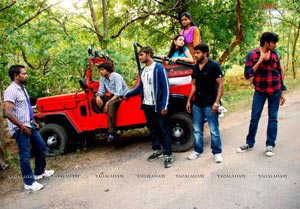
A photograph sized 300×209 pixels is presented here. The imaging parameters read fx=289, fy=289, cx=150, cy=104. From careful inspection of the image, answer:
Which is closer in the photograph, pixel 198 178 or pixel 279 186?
pixel 279 186

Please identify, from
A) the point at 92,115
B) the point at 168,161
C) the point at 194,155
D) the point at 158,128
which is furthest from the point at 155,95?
the point at 92,115

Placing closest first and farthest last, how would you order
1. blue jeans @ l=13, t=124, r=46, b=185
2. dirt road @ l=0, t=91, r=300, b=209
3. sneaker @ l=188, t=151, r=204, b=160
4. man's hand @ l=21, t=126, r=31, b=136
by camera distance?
dirt road @ l=0, t=91, r=300, b=209 < man's hand @ l=21, t=126, r=31, b=136 < blue jeans @ l=13, t=124, r=46, b=185 < sneaker @ l=188, t=151, r=204, b=160

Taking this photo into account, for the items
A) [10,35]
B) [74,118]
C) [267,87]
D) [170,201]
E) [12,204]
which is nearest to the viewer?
[170,201]

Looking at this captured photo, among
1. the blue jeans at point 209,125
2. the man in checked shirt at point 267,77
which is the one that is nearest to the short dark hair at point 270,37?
the man in checked shirt at point 267,77

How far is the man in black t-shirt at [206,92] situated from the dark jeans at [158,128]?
0.49 m

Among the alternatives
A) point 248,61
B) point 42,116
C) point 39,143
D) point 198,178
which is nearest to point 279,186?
point 198,178

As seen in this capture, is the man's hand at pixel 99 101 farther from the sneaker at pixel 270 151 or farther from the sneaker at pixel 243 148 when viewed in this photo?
the sneaker at pixel 270 151

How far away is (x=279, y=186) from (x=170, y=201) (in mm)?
1420

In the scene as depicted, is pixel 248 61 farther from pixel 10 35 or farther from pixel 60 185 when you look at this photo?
pixel 10 35

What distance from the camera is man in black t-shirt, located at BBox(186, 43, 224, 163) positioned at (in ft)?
14.3

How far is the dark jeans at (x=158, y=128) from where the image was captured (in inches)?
186

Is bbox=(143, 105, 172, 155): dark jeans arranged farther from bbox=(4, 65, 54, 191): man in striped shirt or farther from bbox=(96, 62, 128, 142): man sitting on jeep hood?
bbox=(4, 65, 54, 191): man in striped shirt

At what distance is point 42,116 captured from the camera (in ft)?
19.5

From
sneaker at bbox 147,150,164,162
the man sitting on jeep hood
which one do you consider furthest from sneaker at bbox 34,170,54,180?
sneaker at bbox 147,150,164,162
